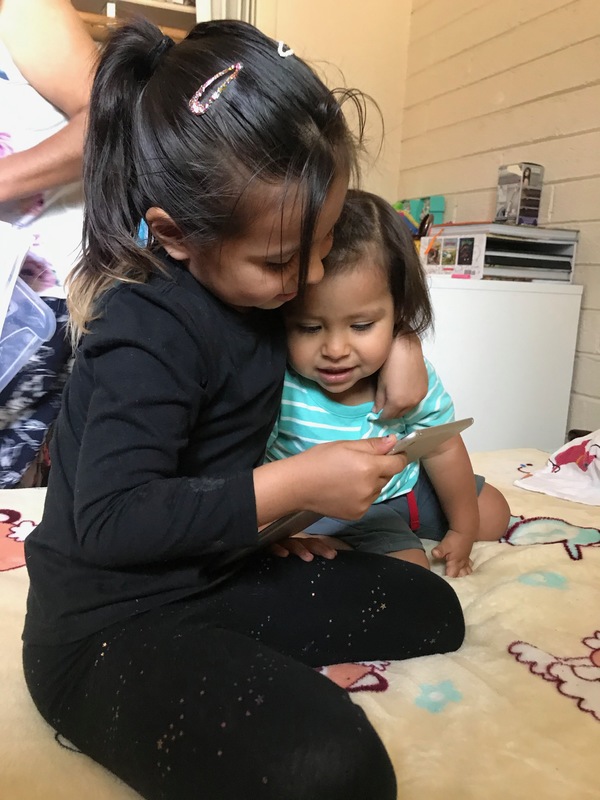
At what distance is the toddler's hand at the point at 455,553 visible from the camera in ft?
2.95

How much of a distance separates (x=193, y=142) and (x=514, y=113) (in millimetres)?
1531

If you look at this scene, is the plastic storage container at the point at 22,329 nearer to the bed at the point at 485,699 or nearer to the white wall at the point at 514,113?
the bed at the point at 485,699

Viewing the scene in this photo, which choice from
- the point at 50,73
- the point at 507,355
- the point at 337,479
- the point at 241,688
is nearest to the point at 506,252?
the point at 507,355

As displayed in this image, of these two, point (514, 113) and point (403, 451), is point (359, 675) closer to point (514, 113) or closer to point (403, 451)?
point (403, 451)

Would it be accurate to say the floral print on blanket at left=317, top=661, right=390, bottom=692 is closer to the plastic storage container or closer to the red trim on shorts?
the red trim on shorts

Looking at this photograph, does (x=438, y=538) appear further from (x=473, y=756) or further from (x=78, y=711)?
(x=78, y=711)

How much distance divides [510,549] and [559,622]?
187 mm

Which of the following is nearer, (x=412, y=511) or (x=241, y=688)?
(x=241, y=688)

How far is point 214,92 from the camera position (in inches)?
20.8

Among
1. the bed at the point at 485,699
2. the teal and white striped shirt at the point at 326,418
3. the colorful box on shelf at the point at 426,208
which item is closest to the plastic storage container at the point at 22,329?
the bed at the point at 485,699

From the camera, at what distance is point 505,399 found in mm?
1622

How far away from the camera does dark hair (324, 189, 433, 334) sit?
28.2 inches

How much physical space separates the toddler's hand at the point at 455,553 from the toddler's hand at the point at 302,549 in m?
0.22

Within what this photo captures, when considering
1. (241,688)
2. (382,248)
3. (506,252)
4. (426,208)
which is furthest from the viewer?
(426,208)
